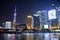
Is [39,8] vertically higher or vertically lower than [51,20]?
higher

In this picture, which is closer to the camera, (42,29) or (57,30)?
(57,30)

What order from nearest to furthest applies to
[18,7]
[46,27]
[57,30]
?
[57,30], [46,27], [18,7]

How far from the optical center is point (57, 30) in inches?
119

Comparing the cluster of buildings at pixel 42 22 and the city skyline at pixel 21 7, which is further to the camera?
the city skyline at pixel 21 7

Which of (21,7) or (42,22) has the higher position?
(21,7)

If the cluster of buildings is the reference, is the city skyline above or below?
above

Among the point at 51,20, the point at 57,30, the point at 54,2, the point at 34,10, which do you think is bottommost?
the point at 57,30

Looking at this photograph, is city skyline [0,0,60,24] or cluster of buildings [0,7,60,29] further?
city skyline [0,0,60,24]

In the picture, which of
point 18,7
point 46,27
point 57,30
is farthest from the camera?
point 18,7

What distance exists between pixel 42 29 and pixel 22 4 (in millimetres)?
869

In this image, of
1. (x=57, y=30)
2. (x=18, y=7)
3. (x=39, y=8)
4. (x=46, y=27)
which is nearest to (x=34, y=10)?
(x=39, y=8)

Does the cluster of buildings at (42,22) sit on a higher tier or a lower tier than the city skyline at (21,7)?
lower

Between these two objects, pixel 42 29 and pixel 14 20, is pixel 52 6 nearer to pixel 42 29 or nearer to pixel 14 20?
pixel 42 29

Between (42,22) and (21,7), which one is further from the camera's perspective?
(21,7)
